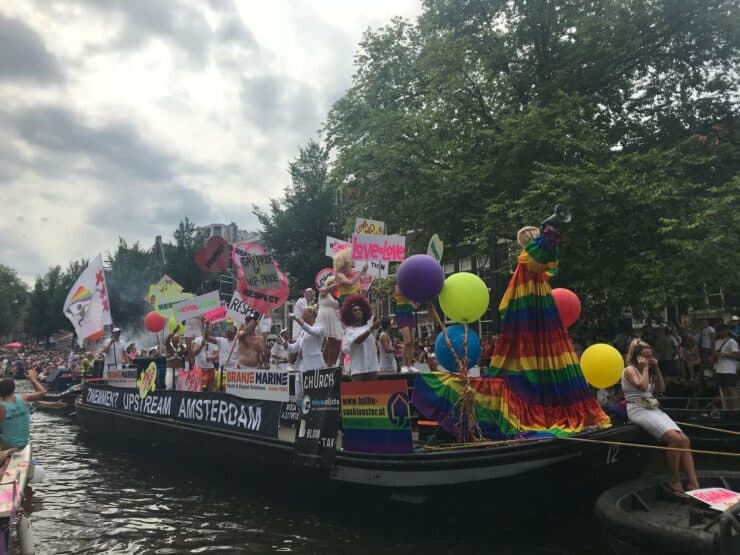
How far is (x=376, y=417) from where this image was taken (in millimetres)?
6812

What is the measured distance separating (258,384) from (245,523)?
245 cm

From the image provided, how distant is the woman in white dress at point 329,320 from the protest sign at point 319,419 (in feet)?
7.21

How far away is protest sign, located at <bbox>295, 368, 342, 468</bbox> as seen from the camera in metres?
7.05

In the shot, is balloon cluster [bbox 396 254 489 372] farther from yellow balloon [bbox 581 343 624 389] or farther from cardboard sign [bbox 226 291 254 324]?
cardboard sign [bbox 226 291 254 324]

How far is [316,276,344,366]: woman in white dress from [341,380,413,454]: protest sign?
2777mm

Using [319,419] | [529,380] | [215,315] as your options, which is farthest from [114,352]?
[529,380]

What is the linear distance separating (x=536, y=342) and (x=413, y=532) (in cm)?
241

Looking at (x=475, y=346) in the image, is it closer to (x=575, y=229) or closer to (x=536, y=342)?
(x=536, y=342)

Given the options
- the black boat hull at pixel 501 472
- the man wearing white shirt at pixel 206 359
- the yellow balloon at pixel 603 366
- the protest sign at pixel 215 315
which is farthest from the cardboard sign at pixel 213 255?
the yellow balloon at pixel 603 366

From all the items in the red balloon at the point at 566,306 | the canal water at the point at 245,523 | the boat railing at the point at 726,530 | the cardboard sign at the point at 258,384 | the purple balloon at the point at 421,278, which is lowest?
the canal water at the point at 245,523

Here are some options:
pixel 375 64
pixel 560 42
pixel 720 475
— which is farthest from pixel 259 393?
pixel 375 64

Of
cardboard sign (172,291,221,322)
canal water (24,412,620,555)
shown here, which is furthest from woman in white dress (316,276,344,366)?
cardboard sign (172,291,221,322)

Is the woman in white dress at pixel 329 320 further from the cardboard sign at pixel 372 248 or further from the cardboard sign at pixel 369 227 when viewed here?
the cardboard sign at pixel 369 227

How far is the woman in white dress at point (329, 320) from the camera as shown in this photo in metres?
9.80
